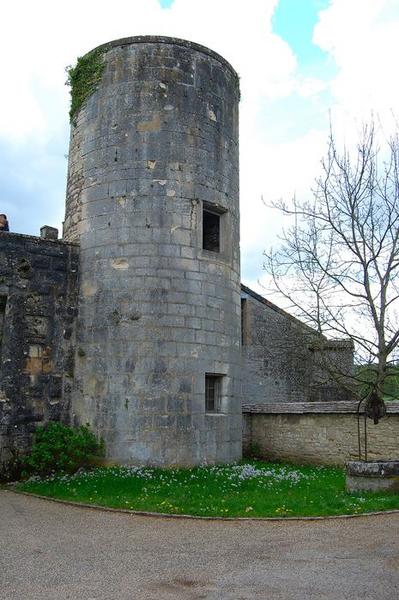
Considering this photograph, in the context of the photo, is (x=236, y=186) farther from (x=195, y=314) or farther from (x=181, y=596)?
(x=181, y=596)

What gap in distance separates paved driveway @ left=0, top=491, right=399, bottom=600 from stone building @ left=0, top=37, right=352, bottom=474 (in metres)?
3.33

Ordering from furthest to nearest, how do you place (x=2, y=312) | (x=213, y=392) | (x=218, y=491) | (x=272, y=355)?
(x=272, y=355) → (x=213, y=392) → (x=2, y=312) → (x=218, y=491)

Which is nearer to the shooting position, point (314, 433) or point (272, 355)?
point (314, 433)

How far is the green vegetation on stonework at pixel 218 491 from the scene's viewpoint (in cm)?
835

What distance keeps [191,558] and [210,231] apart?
8.53 metres

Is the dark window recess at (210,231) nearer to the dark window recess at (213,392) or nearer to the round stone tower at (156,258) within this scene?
the round stone tower at (156,258)

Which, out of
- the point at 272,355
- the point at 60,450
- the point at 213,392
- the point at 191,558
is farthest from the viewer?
the point at 272,355

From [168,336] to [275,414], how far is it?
4.38 meters

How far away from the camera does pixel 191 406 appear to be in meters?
11.7

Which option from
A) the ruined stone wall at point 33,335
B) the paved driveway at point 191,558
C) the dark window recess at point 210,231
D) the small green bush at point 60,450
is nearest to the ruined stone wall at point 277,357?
the dark window recess at point 210,231

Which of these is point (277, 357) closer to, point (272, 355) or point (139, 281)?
point (272, 355)

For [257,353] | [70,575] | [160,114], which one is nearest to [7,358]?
[160,114]

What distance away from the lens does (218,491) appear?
31.3 ft

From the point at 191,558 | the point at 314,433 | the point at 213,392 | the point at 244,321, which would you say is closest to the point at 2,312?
the point at 213,392
